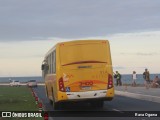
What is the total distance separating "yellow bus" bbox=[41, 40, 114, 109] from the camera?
78.4ft

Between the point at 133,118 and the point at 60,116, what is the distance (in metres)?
4.02

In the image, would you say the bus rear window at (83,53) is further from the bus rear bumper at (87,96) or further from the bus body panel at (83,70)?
the bus rear bumper at (87,96)

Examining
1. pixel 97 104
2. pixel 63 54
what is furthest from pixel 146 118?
pixel 97 104

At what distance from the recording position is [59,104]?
85.7 feet

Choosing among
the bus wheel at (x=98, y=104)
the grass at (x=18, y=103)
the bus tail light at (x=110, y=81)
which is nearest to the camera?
the bus tail light at (x=110, y=81)

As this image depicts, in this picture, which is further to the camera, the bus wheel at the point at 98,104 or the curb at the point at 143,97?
the curb at the point at 143,97

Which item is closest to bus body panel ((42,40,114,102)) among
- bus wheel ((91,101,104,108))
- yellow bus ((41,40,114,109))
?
yellow bus ((41,40,114,109))

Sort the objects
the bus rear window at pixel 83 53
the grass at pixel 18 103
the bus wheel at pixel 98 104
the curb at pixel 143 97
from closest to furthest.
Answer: the bus rear window at pixel 83 53 < the grass at pixel 18 103 < the bus wheel at pixel 98 104 < the curb at pixel 143 97

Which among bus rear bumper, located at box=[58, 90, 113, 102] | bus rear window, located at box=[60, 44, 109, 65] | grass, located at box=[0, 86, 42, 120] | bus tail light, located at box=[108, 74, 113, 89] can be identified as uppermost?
bus rear window, located at box=[60, 44, 109, 65]

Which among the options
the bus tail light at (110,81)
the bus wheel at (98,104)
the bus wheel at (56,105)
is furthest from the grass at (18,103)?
the bus tail light at (110,81)

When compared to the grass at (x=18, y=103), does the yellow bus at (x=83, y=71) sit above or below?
above

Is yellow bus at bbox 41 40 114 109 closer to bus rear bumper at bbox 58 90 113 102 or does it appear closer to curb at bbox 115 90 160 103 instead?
bus rear bumper at bbox 58 90 113 102

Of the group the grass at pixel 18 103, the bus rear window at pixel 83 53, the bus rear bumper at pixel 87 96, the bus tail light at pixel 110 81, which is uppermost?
the bus rear window at pixel 83 53

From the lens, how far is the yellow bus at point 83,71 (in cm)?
2391
